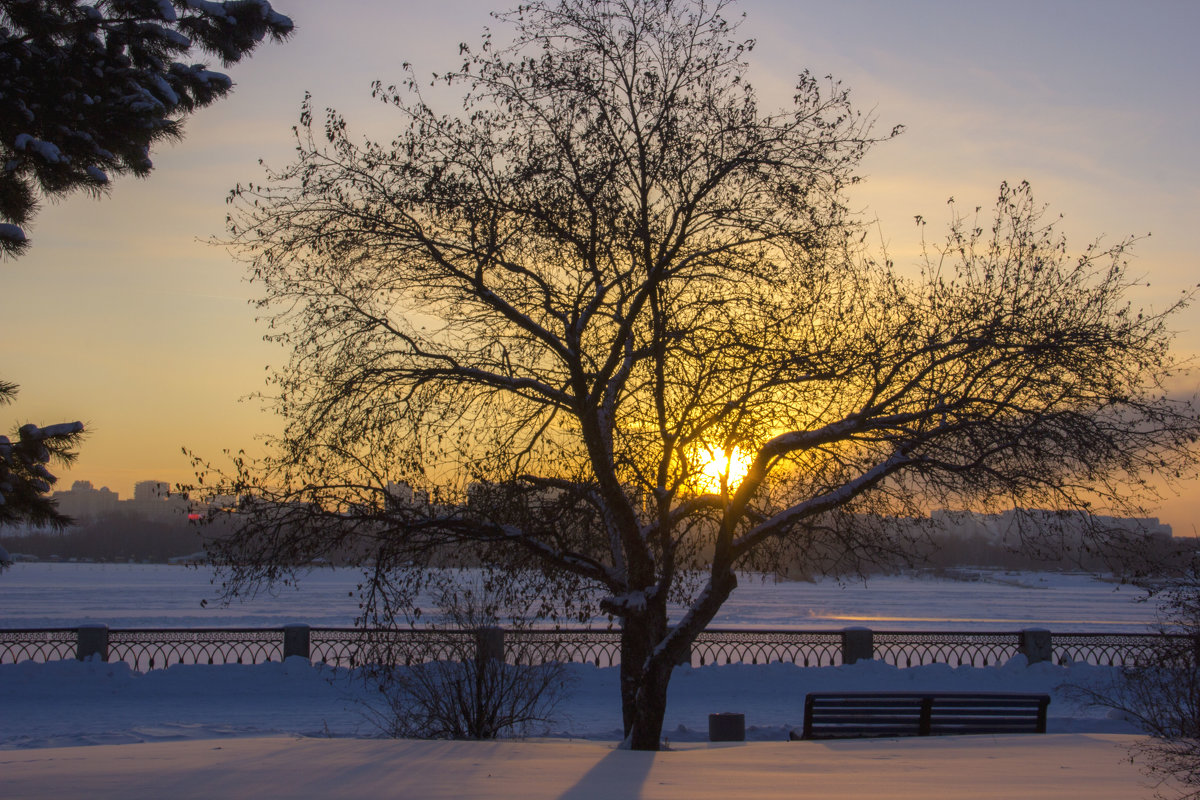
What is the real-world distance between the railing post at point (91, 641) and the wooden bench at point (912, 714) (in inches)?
500

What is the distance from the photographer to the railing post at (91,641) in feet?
56.5

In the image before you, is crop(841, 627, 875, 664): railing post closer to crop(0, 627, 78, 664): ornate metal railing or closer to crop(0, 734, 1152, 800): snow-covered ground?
crop(0, 734, 1152, 800): snow-covered ground

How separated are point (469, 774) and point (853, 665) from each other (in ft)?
42.1

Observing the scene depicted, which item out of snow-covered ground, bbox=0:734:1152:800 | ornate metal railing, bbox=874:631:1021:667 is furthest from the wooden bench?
ornate metal railing, bbox=874:631:1021:667

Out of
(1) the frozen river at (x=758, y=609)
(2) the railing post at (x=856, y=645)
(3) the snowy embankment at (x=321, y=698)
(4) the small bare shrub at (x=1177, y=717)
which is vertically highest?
(4) the small bare shrub at (x=1177, y=717)

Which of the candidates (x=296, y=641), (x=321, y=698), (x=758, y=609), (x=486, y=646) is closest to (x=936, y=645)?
(x=321, y=698)

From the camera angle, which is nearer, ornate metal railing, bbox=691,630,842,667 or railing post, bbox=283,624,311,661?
railing post, bbox=283,624,311,661

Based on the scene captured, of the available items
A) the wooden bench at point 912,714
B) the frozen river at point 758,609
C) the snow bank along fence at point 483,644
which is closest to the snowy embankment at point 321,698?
the snow bank along fence at point 483,644

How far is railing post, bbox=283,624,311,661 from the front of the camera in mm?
17703

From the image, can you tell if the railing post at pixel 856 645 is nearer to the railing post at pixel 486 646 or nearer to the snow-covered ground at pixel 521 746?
the snow-covered ground at pixel 521 746

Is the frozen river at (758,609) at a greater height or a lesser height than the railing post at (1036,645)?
lesser

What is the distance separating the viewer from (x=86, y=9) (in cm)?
716

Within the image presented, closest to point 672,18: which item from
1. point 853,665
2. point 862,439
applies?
point 862,439

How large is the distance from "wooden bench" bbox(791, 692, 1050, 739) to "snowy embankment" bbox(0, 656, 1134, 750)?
236 cm
